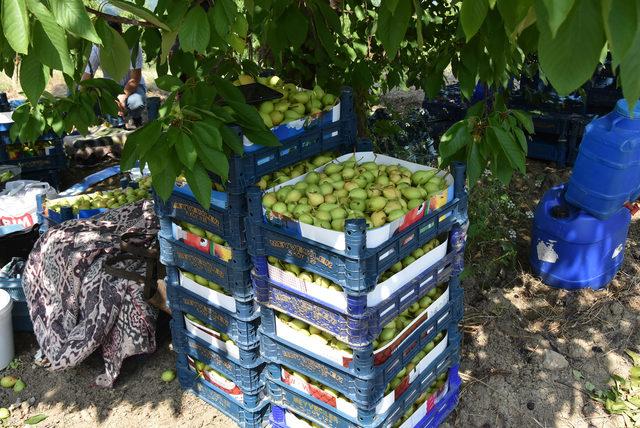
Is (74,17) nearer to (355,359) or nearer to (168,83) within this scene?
(168,83)

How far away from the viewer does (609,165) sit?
4.02 m

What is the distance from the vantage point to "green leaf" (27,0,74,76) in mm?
1073

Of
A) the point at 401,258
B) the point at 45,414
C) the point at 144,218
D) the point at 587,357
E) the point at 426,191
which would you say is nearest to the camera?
the point at 401,258

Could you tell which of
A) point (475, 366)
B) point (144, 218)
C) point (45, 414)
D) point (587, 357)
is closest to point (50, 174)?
point (144, 218)

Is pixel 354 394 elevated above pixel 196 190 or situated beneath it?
situated beneath

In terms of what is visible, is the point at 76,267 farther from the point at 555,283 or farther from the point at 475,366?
the point at 555,283

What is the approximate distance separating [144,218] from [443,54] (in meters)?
2.36

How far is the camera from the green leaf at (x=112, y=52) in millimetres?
1740

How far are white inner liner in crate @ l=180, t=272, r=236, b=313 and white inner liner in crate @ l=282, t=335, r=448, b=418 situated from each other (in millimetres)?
462

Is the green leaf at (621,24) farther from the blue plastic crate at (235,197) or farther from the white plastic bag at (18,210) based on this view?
the white plastic bag at (18,210)

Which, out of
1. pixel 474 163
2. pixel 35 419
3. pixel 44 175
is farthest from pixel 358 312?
pixel 44 175

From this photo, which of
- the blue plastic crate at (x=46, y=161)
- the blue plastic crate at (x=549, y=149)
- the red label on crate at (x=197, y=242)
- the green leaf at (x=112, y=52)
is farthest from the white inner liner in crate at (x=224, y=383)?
the blue plastic crate at (x=549, y=149)

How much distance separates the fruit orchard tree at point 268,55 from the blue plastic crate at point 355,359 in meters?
0.87

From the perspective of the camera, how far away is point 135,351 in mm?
3572
